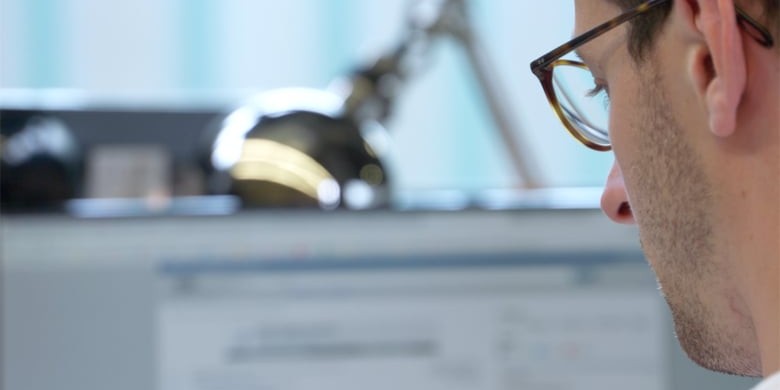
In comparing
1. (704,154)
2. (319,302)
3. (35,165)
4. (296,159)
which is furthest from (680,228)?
(35,165)

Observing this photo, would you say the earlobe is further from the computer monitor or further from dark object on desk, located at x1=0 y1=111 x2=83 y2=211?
dark object on desk, located at x1=0 y1=111 x2=83 y2=211

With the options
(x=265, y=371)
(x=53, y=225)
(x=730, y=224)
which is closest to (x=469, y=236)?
(x=265, y=371)

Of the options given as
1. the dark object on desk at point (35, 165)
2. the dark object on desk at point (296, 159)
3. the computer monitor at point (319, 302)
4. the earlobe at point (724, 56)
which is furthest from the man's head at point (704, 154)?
the dark object on desk at point (35, 165)

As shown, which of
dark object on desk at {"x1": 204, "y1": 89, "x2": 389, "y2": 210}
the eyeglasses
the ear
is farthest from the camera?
dark object on desk at {"x1": 204, "y1": 89, "x2": 389, "y2": 210}

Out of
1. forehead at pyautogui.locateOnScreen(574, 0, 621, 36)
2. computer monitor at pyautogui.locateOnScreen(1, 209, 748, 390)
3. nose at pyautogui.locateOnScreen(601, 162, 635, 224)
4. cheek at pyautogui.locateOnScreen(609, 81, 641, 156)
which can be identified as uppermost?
forehead at pyautogui.locateOnScreen(574, 0, 621, 36)

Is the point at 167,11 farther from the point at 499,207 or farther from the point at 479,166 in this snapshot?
the point at 499,207

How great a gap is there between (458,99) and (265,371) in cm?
168

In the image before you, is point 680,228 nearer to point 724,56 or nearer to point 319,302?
point 724,56

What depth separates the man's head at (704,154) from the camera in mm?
415

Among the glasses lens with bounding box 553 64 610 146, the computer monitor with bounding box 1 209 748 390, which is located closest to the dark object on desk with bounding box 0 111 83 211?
the computer monitor with bounding box 1 209 748 390

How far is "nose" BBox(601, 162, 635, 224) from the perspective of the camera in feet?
1.89

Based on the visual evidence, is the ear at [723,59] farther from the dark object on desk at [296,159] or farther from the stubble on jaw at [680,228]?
the dark object on desk at [296,159]

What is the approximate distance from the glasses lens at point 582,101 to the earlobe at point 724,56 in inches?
5.3

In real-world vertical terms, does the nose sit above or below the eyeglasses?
below
